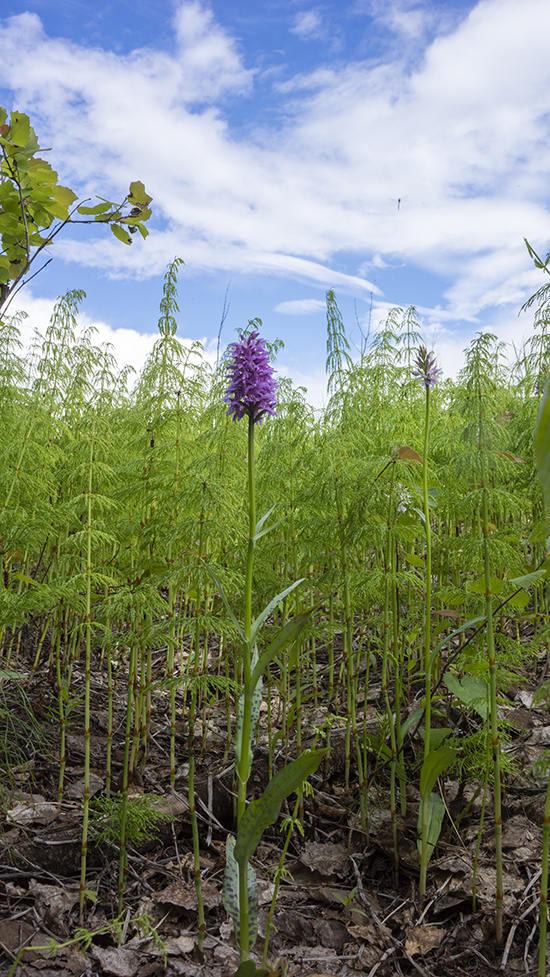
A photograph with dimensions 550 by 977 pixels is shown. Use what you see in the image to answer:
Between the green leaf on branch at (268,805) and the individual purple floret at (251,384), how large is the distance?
0.92 meters

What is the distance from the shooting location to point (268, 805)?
158 cm

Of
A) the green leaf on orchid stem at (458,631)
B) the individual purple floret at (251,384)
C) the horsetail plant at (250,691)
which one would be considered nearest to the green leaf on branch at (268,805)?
the horsetail plant at (250,691)

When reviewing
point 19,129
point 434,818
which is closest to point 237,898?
point 434,818

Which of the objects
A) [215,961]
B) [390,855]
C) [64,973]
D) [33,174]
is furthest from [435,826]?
[33,174]

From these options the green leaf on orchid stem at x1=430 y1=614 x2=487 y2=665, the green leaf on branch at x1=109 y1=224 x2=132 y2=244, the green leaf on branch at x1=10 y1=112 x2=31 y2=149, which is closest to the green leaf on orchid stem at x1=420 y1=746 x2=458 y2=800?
the green leaf on orchid stem at x1=430 y1=614 x2=487 y2=665

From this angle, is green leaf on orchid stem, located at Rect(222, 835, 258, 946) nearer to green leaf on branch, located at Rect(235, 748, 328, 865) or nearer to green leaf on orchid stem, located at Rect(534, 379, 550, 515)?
green leaf on branch, located at Rect(235, 748, 328, 865)

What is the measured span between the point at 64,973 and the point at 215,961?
50cm

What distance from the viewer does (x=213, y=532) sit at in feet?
8.23

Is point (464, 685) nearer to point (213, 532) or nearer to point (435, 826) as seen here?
point (435, 826)

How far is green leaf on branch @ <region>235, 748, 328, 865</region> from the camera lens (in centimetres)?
158

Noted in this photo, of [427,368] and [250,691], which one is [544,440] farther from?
[427,368]

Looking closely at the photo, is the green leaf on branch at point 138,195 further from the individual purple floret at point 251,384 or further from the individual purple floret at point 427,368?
the individual purple floret at point 427,368

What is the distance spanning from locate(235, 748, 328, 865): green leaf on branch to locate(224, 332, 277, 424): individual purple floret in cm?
92

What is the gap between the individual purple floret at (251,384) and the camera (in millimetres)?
1694
